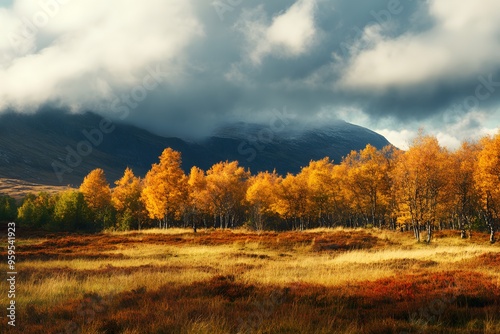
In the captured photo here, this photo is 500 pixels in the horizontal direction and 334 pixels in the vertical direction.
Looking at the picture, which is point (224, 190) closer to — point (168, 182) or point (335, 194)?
point (335, 194)

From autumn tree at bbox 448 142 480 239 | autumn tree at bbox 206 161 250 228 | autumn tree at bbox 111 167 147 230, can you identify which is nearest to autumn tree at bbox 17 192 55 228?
autumn tree at bbox 111 167 147 230

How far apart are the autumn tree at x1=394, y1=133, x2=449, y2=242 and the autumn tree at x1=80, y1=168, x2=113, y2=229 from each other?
55962 mm

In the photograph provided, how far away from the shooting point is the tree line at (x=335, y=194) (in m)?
37.8

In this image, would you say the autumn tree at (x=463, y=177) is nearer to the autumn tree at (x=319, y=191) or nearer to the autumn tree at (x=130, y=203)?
the autumn tree at (x=319, y=191)

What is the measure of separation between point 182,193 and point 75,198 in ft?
75.1

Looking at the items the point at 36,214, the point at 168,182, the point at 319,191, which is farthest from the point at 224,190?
the point at 36,214

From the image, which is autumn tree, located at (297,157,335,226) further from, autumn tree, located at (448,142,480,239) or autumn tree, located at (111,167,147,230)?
autumn tree, located at (111,167,147,230)

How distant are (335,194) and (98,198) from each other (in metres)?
46.8

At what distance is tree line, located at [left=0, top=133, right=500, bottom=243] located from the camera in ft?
124

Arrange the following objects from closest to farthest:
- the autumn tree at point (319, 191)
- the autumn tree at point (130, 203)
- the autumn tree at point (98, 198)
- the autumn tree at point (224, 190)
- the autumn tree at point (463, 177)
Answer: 1. the autumn tree at point (463, 177)
2. the autumn tree at point (319, 191)
3. the autumn tree at point (98, 198)
4. the autumn tree at point (224, 190)
5. the autumn tree at point (130, 203)

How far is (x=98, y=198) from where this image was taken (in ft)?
232

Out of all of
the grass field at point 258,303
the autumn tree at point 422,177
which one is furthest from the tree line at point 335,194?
the grass field at point 258,303

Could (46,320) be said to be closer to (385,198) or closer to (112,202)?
(385,198)

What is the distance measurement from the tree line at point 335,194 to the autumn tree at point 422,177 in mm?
105
